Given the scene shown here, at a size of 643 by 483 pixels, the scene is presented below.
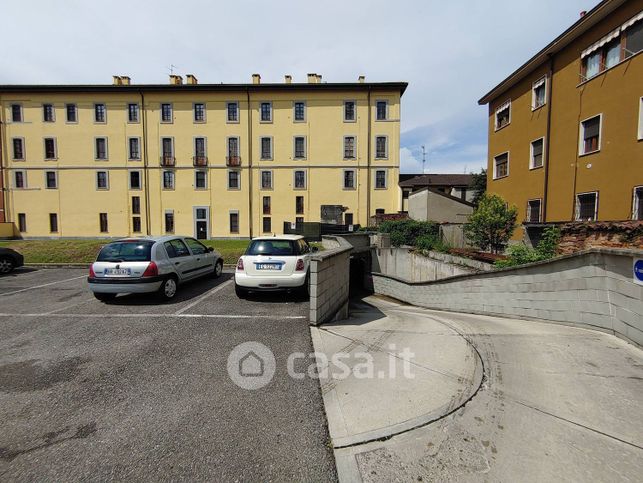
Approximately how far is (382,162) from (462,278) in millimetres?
23453

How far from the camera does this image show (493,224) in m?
12.8

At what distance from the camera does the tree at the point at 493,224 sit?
12.7m

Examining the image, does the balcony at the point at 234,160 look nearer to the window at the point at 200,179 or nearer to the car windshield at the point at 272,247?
the window at the point at 200,179

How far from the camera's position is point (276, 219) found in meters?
A: 30.8

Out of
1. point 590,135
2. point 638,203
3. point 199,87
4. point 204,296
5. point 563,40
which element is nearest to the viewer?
point 204,296

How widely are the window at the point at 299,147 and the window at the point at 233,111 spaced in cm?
673

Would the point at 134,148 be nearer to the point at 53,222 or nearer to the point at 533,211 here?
the point at 53,222

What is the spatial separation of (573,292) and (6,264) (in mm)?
16909

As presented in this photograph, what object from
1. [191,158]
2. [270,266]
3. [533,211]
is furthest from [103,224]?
[533,211]

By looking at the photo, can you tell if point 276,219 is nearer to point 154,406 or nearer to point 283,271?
point 283,271

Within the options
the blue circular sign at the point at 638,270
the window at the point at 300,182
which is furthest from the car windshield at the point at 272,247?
the window at the point at 300,182

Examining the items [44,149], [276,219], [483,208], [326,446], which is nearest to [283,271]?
[326,446]

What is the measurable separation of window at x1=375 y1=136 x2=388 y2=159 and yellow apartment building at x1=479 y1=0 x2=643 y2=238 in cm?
1261

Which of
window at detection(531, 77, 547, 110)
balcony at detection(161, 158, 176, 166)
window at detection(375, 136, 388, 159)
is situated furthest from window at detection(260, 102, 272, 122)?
window at detection(531, 77, 547, 110)
